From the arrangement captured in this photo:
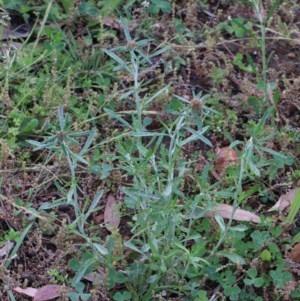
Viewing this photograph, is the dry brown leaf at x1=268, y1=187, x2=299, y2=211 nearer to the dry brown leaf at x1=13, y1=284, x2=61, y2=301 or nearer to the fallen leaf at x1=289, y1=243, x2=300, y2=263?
the fallen leaf at x1=289, y1=243, x2=300, y2=263

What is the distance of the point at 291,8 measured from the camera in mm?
3188

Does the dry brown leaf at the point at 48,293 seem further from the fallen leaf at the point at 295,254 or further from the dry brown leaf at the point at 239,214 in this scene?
the fallen leaf at the point at 295,254

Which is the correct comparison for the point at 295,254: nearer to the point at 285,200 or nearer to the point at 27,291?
the point at 285,200

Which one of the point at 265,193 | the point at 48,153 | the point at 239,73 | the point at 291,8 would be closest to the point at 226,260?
the point at 265,193

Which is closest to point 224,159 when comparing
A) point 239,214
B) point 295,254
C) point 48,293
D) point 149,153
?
point 239,214

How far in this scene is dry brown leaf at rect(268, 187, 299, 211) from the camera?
248 centimetres

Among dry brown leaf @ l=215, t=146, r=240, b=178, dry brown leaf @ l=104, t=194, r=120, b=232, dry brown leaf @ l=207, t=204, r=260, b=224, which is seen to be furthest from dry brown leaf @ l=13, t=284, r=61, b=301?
dry brown leaf @ l=215, t=146, r=240, b=178

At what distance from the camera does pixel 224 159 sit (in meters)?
2.63

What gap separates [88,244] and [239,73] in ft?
3.62

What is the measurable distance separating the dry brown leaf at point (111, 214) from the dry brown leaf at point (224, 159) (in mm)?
386

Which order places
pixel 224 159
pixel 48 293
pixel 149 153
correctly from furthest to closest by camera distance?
pixel 224 159
pixel 48 293
pixel 149 153

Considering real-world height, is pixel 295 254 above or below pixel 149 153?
below

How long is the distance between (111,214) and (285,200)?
59 centimetres

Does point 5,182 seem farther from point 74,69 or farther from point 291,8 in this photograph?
point 291,8
